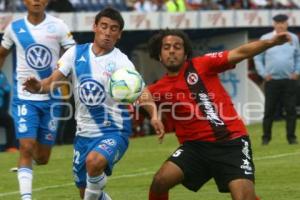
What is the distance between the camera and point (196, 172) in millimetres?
9531

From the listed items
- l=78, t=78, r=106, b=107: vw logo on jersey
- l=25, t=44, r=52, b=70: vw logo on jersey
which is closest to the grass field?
l=25, t=44, r=52, b=70: vw logo on jersey

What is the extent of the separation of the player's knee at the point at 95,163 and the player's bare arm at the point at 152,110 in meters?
0.71

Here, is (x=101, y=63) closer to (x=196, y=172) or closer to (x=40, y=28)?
(x=196, y=172)

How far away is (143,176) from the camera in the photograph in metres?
15.0

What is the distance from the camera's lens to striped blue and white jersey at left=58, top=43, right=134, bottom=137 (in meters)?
10.3

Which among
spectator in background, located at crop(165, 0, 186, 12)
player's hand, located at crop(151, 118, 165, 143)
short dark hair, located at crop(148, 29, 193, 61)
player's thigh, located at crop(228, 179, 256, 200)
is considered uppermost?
short dark hair, located at crop(148, 29, 193, 61)

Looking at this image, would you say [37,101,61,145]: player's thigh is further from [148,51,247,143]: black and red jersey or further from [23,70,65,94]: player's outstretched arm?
[148,51,247,143]: black and red jersey

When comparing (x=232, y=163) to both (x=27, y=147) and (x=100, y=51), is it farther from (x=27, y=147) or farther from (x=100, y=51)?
(x=27, y=147)

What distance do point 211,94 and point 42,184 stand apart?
5309 mm

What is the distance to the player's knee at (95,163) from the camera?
9960 mm

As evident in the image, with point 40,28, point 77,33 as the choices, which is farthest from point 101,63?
point 77,33

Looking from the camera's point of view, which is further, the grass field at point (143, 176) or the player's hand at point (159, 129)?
the grass field at point (143, 176)

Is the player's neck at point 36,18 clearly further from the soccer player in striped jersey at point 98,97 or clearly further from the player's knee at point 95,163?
the player's knee at point 95,163

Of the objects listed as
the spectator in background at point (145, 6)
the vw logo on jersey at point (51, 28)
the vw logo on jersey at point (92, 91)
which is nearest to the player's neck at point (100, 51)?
the vw logo on jersey at point (92, 91)
